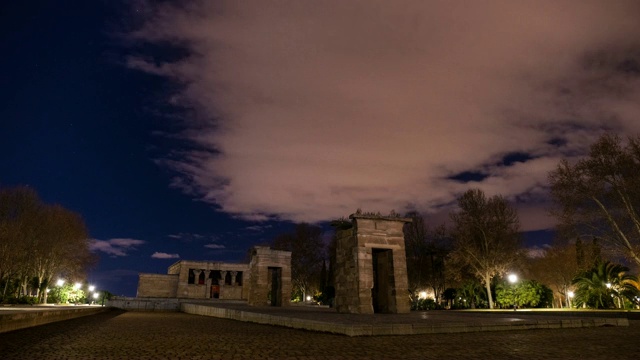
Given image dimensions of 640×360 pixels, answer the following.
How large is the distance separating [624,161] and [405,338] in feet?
72.8

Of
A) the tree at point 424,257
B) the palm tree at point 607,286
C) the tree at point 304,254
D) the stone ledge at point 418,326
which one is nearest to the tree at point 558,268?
the tree at point 424,257

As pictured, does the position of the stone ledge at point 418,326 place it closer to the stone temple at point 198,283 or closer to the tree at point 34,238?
the tree at point 34,238

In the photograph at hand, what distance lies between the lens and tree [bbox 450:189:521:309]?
1391 inches

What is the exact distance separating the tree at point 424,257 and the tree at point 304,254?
51.9ft

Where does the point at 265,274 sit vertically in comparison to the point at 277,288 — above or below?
above

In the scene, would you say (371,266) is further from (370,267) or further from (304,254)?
(304,254)

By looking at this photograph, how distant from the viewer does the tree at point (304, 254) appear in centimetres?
5722

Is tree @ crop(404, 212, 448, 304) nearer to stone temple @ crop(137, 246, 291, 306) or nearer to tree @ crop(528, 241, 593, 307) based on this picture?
tree @ crop(528, 241, 593, 307)

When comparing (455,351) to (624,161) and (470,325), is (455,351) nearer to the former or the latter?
(470,325)

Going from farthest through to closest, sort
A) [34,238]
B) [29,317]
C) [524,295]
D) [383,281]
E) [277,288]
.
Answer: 1. [34,238]
2. [277,288]
3. [524,295]
4. [383,281]
5. [29,317]

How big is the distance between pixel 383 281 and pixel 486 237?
19.6 meters

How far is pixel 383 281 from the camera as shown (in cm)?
2033

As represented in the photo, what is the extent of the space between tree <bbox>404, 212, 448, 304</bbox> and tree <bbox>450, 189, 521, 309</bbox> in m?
8.37

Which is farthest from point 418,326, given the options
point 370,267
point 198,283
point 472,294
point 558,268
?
point 198,283
